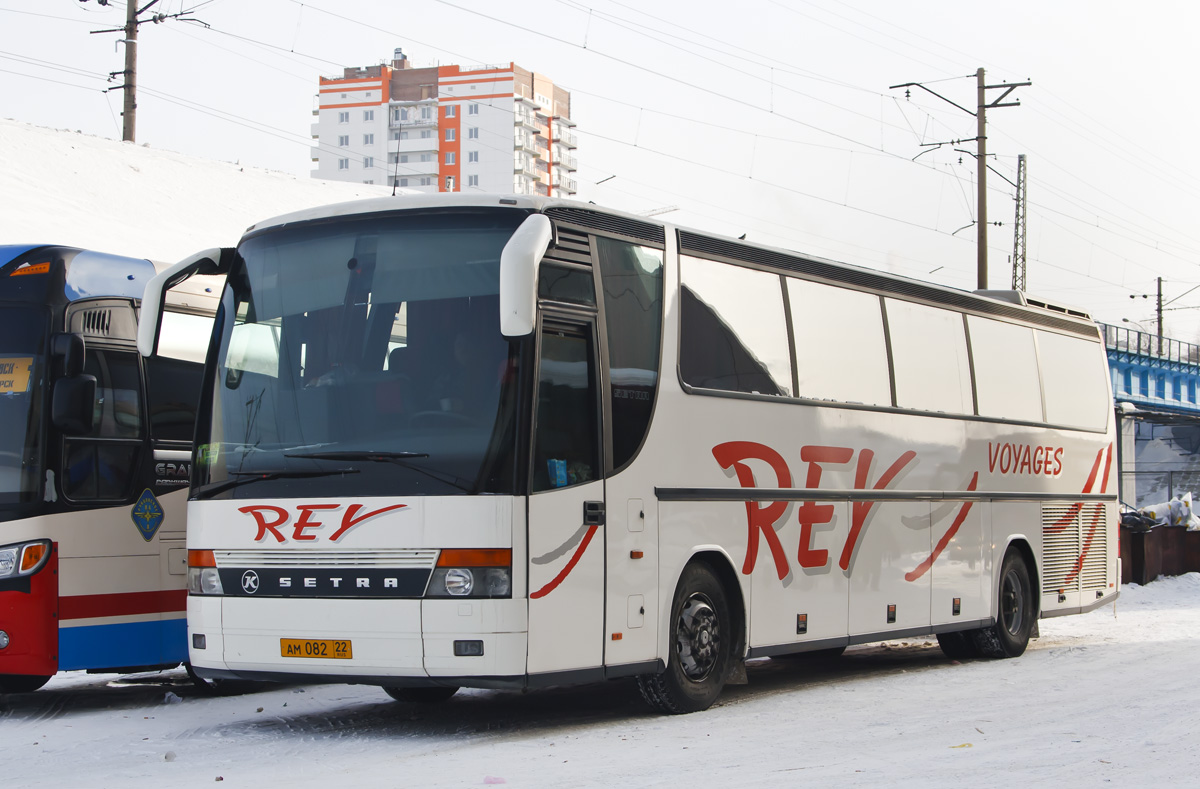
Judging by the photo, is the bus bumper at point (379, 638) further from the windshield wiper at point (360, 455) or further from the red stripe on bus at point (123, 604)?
the red stripe on bus at point (123, 604)

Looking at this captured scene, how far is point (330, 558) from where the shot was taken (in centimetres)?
834

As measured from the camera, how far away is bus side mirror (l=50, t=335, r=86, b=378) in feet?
32.1

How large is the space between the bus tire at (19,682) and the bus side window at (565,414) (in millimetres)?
4574

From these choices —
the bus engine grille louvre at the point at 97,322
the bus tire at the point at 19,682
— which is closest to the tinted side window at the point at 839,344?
the bus engine grille louvre at the point at 97,322

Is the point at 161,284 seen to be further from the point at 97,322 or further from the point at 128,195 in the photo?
the point at 128,195

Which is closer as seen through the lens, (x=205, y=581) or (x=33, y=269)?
(x=205, y=581)

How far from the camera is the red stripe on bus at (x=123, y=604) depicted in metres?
9.98

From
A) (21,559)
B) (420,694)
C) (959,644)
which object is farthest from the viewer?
(959,644)

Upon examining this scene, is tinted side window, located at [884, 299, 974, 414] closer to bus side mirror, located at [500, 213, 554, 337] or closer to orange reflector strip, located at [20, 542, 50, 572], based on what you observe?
bus side mirror, located at [500, 213, 554, 337]

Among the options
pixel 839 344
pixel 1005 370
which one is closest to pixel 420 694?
pixel 839 344

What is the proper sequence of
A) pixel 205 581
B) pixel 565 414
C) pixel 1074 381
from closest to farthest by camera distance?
1. pixel 565 414
2. pixel 205 581
3. pixel 1074 381

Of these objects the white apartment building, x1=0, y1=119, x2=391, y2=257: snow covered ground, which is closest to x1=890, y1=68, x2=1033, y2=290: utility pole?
x1=0, y1=119, x2=391, y2=257: snow covered ground

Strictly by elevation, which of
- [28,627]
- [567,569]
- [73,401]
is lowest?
[28,627]

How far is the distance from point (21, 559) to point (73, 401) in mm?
1155
